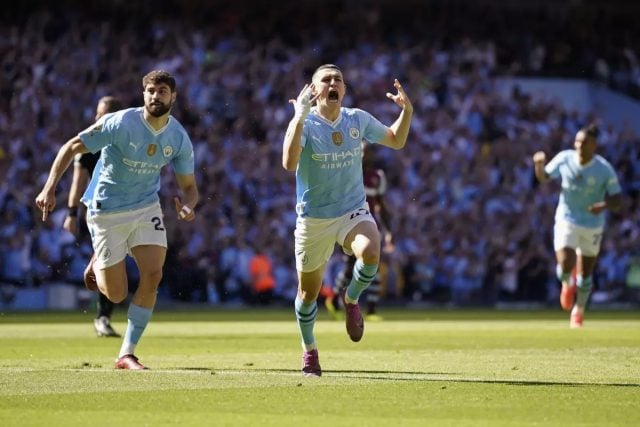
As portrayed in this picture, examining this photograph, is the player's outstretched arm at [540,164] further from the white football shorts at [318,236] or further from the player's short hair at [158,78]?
the player's short hair at [158,78]

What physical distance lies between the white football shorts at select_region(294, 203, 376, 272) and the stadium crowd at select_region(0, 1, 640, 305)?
666 inches

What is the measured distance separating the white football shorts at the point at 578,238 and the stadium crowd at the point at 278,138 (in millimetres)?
9652

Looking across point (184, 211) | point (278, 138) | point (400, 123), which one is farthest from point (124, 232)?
point (278, 138)

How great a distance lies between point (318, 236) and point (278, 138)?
66.9ft

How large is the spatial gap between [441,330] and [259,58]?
1530cm

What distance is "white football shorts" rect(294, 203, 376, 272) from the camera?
12.6 metres

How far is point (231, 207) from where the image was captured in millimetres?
31141

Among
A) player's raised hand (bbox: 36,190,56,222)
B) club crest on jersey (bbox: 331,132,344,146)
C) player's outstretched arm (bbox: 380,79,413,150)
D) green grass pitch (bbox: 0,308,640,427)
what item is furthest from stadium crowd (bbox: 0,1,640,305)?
club crest on jersey (bbox: 331,132,344,146)

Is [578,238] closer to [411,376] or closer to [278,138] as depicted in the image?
[411,376]

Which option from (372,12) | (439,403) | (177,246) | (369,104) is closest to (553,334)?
(439,403)

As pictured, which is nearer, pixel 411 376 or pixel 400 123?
Answer: pixel 411 376

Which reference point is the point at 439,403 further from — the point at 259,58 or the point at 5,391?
the point at 259,58

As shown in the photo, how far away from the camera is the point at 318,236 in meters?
12.6

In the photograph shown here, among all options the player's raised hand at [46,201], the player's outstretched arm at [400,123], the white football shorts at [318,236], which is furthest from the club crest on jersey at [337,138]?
the player's raised hand at [46,201]
